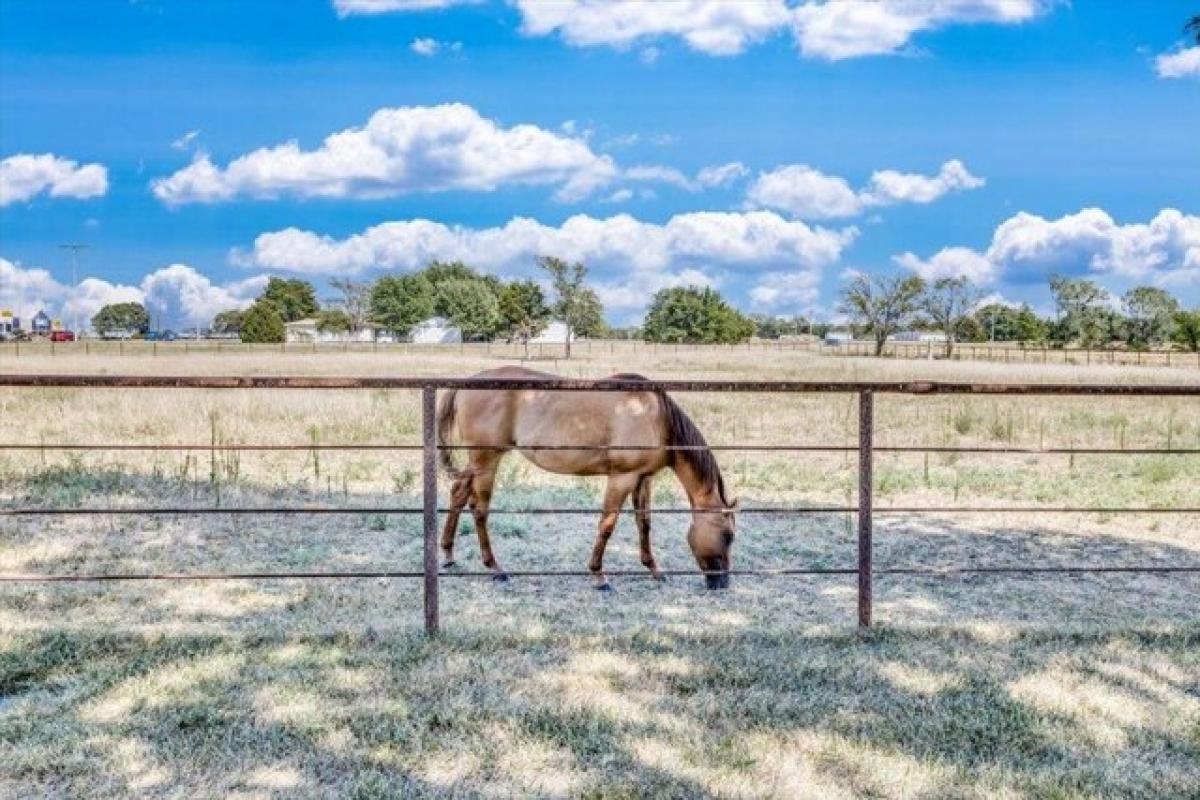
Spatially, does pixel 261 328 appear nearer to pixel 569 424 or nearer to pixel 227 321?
pixel 227 321

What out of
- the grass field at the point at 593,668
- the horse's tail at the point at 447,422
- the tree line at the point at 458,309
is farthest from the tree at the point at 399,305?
the horse's tail at the point at 447,422

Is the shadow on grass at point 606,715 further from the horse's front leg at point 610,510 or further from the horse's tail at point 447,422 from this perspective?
the horse's tail at point 447,422

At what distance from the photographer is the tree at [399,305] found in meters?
89.1

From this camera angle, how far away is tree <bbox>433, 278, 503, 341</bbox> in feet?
290

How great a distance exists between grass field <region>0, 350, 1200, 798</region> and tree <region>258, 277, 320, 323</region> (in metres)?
122

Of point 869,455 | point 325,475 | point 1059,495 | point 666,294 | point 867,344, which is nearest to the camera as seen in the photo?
point 869,455

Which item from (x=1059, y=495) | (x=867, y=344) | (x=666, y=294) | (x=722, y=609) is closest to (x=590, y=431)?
(x=722, y=609)

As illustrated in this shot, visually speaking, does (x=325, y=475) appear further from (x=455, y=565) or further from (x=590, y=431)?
(x=590, y=431)

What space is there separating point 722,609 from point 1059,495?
5454 mm

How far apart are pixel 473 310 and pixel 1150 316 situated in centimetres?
5718

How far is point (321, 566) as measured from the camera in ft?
21.5

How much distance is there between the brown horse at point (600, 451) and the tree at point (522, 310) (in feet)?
214

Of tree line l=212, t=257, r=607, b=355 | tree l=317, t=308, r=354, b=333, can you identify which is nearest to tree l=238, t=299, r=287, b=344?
tree line l=212, t=257, r=607, b=355

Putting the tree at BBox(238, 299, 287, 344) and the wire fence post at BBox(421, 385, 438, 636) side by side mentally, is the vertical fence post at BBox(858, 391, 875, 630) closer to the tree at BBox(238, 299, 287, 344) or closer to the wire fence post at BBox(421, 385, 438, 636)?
the wire fence post at BBox(421, 385, 438, 636)
